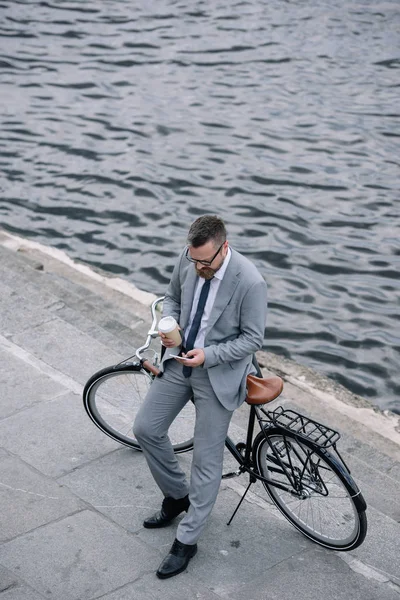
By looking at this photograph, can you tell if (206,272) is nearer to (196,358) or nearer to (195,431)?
(196,358)

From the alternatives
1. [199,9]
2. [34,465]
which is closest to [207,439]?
[34,465]

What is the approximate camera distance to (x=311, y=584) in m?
4.87

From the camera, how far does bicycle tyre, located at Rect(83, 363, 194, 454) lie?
5.78 metres

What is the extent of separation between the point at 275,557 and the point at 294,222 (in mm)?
6447

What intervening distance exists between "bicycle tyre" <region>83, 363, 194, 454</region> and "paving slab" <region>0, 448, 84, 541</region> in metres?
0.57

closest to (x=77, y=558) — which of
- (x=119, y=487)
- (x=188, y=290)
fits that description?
(x=119, y=487)

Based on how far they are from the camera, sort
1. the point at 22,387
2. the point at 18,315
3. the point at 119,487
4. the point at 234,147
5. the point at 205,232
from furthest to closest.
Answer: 1. the point at 234,147
2. the point at 18,315
3. the point at 22,387
4. the point at 119,487
5. the point at 205,232

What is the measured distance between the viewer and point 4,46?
1612 centimetres

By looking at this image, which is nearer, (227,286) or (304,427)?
(227,286)

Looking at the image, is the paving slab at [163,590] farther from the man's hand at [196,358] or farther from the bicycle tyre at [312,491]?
the man's hand at [196,358]

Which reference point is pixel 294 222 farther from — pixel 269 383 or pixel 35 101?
pixel 269 383

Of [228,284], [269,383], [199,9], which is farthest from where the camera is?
[199,9]

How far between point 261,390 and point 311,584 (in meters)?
1.08

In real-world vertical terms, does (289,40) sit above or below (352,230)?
above
